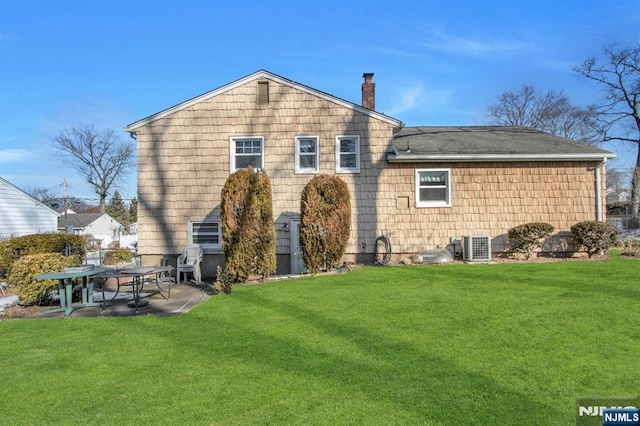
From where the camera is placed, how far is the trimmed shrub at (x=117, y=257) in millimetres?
19203

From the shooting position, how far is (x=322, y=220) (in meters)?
10.0

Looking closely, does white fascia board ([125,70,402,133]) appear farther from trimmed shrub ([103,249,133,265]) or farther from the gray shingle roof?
trimmed shrub ([103,249,133,265])

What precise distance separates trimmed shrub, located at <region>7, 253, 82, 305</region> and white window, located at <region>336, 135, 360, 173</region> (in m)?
7.62

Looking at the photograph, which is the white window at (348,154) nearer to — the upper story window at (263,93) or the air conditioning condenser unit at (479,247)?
the upper story window at (263,93)

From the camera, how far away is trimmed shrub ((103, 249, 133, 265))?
19203 millimetres

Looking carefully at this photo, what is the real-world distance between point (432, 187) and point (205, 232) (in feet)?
23.3

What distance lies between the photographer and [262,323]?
5.86 m

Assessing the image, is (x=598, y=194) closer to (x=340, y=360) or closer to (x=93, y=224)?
(x=340, y=360)

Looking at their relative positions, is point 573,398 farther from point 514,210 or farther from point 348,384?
point 514,210

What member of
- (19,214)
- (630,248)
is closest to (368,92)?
(630,248)

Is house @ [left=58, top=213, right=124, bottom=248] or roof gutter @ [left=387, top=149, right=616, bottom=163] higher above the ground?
roof gutter @ [left=387, top=149, right=616, bottom=163]

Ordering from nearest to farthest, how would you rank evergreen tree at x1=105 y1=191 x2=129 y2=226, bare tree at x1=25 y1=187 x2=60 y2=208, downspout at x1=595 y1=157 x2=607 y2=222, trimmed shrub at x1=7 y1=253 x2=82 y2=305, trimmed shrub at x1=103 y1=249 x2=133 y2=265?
trimmed shrub at x1=7 y1=253 x2=82 y2=305
downspout at x1=595 y1=157 x2=607 y2=222
trimmed shrub at x1=103 y1=249 x2=133 y2=265
bare tree at x1=25 y1=187 x2=60 y2=208
evergreen tree at x1=105 y1=191 x2=129 y2=226

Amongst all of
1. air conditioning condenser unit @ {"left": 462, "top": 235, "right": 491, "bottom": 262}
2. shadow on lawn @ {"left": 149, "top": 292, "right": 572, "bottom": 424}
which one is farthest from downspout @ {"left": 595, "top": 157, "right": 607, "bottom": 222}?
shadow on lawn @ {"left": 149, "top": 292, "right": 572, "bottom": 424}

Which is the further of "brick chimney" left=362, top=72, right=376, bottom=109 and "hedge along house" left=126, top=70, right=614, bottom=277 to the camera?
"brick chimney" left=362, top=72, right=376, bottom=109
